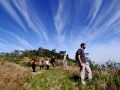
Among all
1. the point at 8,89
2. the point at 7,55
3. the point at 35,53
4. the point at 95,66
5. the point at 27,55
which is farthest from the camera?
the point at 35,53

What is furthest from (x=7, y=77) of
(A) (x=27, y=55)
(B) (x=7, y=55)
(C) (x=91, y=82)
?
(A) (x=27, y=55)

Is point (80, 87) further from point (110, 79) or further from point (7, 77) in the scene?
point (7, 77)

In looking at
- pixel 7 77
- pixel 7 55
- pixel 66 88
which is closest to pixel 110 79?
pixel 66 88

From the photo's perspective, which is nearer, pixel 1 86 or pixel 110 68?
pixel 1 86

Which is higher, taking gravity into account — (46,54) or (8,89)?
(46,54)

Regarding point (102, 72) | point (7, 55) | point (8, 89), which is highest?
point (7, 55)

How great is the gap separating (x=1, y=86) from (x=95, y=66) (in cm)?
689

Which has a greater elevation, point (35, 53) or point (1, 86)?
point (35, 53)

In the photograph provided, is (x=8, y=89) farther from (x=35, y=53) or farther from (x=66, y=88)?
(x=35, y=53)

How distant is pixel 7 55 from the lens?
42.9 metres

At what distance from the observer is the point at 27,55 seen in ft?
153

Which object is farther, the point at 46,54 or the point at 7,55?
the point at 46,54

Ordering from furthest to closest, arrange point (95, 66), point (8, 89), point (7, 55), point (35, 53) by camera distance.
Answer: point (35, 53)
point (7, 55)
point (95, 66)
point (8, 89)

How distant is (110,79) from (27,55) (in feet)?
116
